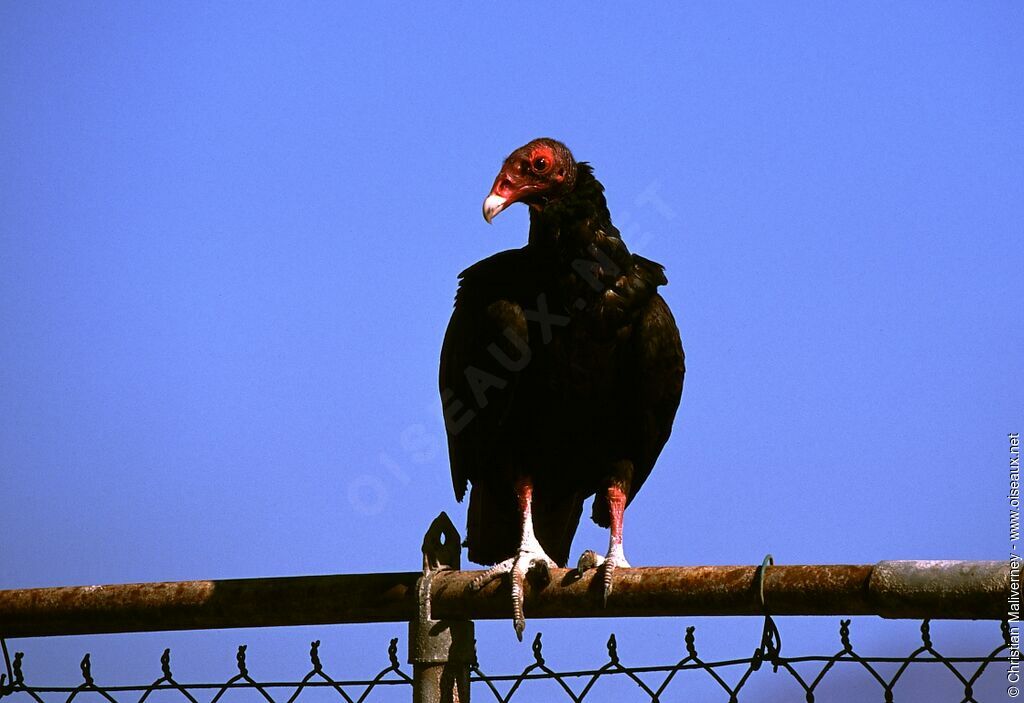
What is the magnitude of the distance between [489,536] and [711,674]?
1754 mm

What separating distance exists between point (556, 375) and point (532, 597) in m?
1.32

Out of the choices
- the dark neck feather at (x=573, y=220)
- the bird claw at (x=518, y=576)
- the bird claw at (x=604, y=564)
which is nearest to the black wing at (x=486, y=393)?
the dark neck feather at (x=573, y=220)

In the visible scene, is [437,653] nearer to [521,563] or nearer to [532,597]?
[532,597]

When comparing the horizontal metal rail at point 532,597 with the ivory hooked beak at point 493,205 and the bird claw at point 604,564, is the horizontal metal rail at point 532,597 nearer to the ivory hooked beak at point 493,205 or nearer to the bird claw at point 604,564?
the bird claw at point 604,564

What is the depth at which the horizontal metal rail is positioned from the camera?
5.59 ft

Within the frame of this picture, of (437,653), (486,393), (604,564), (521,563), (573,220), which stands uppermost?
(573,220)

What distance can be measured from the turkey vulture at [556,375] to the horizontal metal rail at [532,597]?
1.08 metres

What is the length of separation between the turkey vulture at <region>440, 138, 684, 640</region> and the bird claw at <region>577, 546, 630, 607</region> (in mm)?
282

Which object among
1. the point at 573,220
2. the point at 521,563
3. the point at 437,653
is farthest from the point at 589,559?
the point at 573,220

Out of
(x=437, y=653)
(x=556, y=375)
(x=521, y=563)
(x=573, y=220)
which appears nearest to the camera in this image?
(x=437, y=653)

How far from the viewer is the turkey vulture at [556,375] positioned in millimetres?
3475

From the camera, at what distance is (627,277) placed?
3.55 metres

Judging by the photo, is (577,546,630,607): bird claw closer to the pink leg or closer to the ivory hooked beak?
the pink leg

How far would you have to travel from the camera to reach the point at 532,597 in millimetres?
2205
